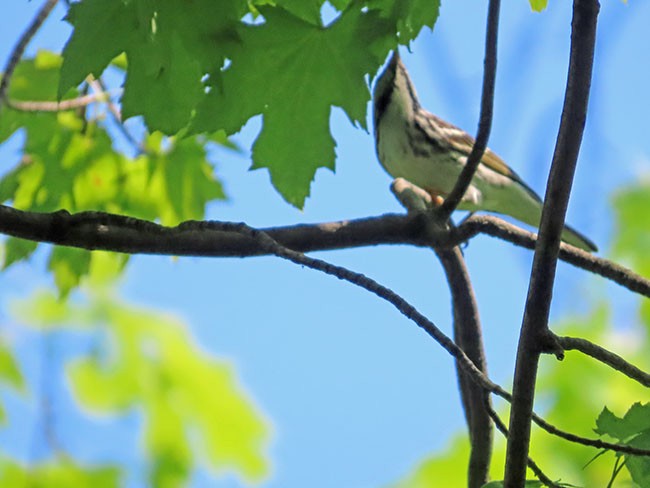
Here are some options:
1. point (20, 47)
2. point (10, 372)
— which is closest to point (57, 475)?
point (10, 372)

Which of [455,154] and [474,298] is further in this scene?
[455,154]

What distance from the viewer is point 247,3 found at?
1.83 m

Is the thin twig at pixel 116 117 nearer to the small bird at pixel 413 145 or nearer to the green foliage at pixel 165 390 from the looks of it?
the small bird at pixel 413 145

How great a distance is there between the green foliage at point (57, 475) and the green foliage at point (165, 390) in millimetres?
674

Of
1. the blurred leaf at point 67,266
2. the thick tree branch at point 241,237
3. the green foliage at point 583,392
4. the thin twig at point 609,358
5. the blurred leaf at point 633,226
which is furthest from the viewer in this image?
the blurred leaf at point 633,226

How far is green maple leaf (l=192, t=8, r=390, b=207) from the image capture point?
6.02 ft

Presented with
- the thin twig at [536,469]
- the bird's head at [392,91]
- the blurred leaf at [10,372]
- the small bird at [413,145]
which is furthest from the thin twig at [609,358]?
the blurred leaf at [10,372]

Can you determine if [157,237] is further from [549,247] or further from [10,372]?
[10,372]

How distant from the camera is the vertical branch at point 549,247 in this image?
1.35 metres

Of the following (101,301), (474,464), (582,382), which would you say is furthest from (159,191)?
(101,301)

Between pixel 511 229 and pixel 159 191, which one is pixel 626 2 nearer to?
pixel 511 229

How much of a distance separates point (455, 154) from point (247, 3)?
6.88ft

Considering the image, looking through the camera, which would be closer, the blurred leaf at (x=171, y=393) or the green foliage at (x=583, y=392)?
the green foliage at (x=583, y=392)

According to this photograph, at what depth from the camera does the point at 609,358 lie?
1.35 meters
